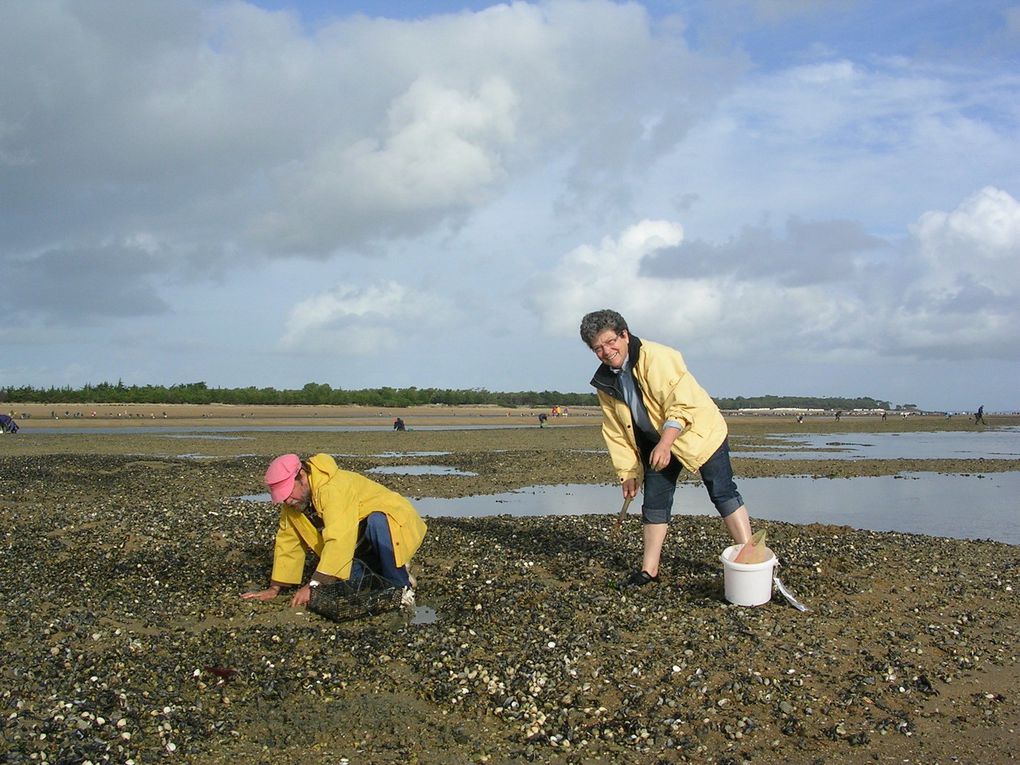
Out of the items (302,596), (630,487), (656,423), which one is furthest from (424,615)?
(656,423)

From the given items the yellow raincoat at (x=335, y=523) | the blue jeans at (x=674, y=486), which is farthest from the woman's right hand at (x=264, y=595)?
the blue jeans at (x=674, y=486)

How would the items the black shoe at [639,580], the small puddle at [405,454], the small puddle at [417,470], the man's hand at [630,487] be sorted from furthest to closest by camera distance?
the small puddle at [405,454] < the small puddle at [417,470] < the black shoe at [639,580] < the man's hand at [630,487]

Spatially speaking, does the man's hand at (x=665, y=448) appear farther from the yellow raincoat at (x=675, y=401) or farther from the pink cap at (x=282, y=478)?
the pink cap at (x=282, y=478)

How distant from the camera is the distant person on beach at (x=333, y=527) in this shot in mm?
7023

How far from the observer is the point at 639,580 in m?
7.89

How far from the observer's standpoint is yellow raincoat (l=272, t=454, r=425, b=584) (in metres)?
7.03

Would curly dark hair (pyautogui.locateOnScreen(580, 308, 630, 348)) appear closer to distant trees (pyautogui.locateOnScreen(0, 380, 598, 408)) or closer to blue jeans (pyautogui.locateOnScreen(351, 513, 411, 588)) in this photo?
blue jeans (pyautogui.locateOnScreen(351, 513, 411, 588))

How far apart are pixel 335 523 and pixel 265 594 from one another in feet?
4.29

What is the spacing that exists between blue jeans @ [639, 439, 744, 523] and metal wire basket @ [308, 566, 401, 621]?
233 centimetres

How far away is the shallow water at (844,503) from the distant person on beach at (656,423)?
665 centimetres

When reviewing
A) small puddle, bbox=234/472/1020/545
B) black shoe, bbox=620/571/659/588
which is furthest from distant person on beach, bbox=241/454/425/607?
small puddle, bbox=234/472/1020/545

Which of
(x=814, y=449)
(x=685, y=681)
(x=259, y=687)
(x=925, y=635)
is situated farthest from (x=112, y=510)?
(x=814, y=449)

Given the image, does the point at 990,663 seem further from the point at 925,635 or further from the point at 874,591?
the point at 874,591

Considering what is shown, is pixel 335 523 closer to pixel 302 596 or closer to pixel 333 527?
pixel 333 527
